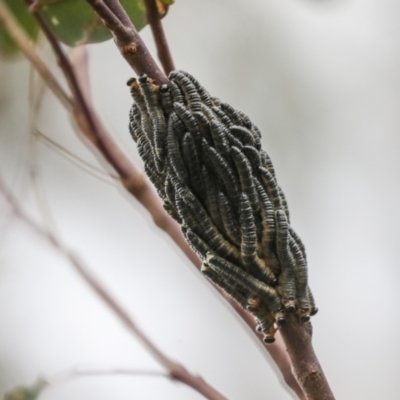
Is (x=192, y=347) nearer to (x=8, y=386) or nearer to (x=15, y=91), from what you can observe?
(x=8, y=386)

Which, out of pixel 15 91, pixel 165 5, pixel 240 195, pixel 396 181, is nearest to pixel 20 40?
pixel 165 5

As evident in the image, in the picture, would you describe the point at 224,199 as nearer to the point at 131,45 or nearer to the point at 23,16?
the point at 131,45

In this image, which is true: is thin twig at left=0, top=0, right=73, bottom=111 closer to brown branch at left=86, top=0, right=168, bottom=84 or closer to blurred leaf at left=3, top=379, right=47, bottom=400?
brown branch at left=86, top=0, right=168, bottom=84

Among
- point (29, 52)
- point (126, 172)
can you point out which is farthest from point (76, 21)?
point (126, 172)

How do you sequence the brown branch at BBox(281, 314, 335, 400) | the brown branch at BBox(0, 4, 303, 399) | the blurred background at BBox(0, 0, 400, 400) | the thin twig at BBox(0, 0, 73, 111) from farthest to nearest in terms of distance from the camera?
the blurred background at BBox(0, 0, 400, 400), the thin twig at BBox(0, 0, 73, 111), the brown branch at BBox(0, 4, 303, 399), the brown branch at BBox(281, 314, 335, 400)

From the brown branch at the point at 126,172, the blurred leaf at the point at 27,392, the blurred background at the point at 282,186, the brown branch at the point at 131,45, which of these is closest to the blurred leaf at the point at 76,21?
the brown branch at the point at 126,172

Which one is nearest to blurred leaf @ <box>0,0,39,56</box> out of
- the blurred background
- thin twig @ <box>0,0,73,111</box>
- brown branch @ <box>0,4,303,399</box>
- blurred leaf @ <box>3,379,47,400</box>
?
thin twig @ <box>0,0,73,111</box>
